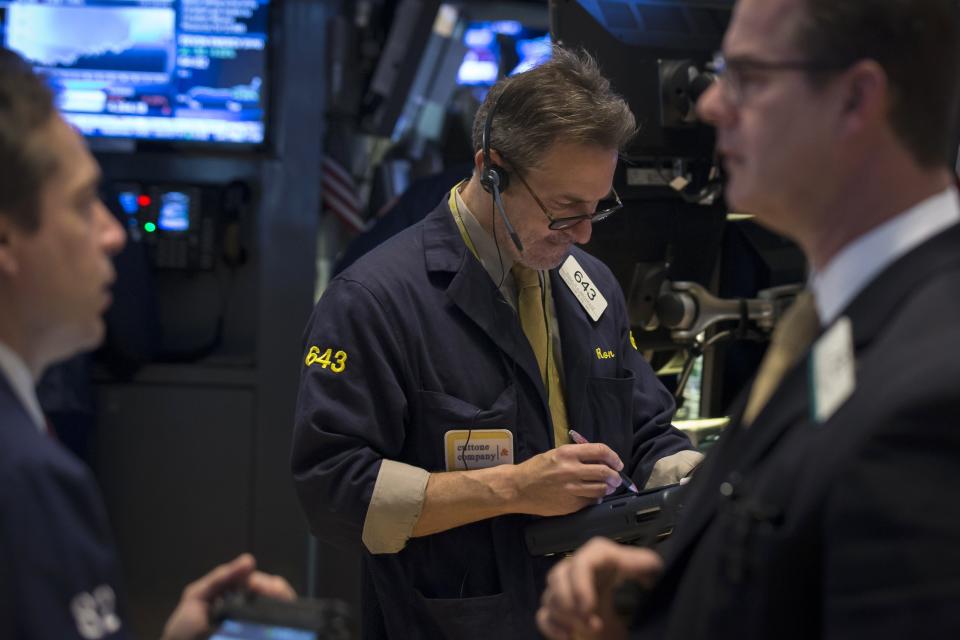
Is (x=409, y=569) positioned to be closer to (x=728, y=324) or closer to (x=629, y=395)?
(x=629, y=395)

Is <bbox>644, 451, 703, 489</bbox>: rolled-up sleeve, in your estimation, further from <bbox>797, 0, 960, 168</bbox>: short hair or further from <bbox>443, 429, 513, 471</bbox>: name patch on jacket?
<bbox>797, 0, 960, 168</bbox>: short hair

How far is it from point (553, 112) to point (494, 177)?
0.53 ft

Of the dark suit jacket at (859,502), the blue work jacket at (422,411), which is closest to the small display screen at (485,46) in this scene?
the blue work jacket at (422,411)

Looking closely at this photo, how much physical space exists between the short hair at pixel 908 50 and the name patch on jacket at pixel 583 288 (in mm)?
1172

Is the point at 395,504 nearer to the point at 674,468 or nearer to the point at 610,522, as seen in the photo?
the point at 610,522

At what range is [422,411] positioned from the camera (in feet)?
6.59

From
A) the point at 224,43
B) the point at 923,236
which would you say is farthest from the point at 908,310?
the point at 224,43

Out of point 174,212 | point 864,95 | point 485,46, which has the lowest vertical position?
point 174,212

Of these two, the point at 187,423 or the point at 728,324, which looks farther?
the point at 187,423

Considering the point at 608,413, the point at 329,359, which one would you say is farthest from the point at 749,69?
the point at 608,413

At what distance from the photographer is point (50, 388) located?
4133 millimetres

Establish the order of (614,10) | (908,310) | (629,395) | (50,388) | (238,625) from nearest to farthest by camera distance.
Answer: (908,310) < (238,625) < (629,395) < (614,10) < (50,388)

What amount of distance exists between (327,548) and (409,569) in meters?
2.63

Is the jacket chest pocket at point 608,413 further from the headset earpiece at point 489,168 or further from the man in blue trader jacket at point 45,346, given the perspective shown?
the man in blue trader jacket at point 45,346
